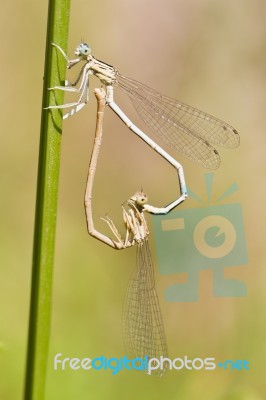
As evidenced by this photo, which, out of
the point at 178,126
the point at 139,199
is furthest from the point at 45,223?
the point at 178,126

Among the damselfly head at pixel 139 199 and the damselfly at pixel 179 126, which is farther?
the damselfly at pixel 179 126

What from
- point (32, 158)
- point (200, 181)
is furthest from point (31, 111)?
point (200, 181)

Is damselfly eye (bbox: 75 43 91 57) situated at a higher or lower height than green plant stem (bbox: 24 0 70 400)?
higher

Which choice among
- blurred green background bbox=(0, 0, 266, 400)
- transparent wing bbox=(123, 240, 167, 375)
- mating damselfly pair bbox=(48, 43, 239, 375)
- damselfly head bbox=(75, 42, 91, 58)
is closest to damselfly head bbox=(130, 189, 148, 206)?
mating damselfly pair bbox=(48, 43, 239, 375)

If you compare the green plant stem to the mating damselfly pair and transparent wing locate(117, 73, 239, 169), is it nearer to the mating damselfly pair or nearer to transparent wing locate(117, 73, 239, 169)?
the mating damselfly pair

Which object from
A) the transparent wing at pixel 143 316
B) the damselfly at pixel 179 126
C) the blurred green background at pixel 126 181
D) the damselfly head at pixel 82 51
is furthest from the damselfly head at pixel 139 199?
the blurred green background at pixel 126 181

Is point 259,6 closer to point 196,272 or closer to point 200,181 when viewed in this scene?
point 200,181

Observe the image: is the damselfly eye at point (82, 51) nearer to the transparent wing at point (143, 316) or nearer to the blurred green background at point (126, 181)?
the transparent wing at point (143, 316)

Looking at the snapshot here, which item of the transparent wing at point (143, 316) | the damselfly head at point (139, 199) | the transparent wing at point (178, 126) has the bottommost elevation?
the transparent wing at point (143, 316)
